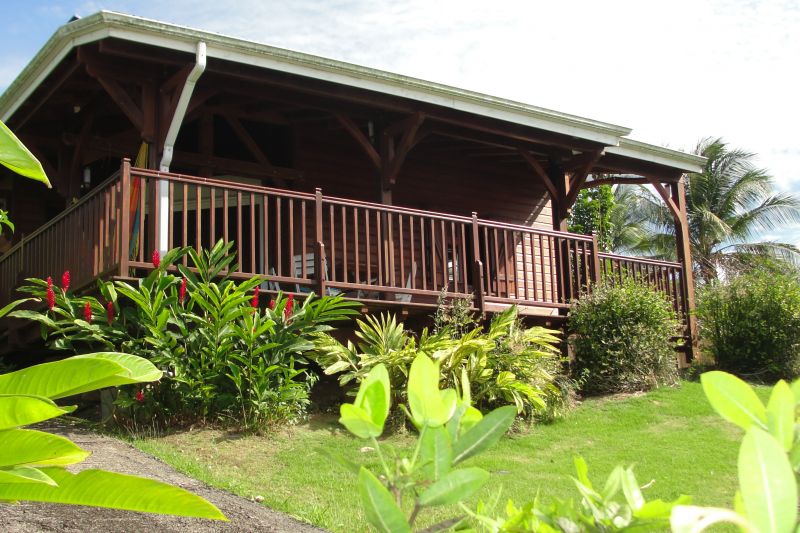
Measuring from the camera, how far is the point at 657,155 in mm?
14992

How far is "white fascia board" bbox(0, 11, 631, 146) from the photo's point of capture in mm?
9305

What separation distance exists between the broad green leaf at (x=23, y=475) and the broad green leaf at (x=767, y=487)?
41.4 inches

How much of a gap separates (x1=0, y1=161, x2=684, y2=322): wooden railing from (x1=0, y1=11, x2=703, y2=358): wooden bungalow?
34 millimetres

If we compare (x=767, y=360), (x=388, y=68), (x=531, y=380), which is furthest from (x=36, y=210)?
(x=767, y=360)

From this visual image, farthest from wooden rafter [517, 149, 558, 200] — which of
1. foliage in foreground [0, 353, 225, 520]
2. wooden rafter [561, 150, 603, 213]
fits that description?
foliage in foreground [0, 353, 225, 520]

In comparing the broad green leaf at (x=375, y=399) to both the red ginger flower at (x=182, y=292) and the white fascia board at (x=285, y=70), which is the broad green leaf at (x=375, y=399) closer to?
the red ginger flower at (x=182, y=292)

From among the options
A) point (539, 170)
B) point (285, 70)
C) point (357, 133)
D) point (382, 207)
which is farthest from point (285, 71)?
point (539, 170)

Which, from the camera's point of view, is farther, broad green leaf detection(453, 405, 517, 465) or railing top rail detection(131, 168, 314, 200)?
railing top rail detection(131, 168, 314, 200)

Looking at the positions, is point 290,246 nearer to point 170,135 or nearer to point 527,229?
point 170,135

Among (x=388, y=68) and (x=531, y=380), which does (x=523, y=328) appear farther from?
(x=388, y=68)

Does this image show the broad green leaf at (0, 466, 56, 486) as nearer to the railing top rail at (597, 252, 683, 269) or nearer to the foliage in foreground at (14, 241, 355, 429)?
the foliage in foreground at (14, 241, 355, 429)

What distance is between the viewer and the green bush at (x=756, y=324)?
1220cm

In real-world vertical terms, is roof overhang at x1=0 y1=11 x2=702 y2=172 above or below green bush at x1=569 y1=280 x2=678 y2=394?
above

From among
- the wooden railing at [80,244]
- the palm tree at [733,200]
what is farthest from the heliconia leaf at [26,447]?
the palm tree at [733,200]
